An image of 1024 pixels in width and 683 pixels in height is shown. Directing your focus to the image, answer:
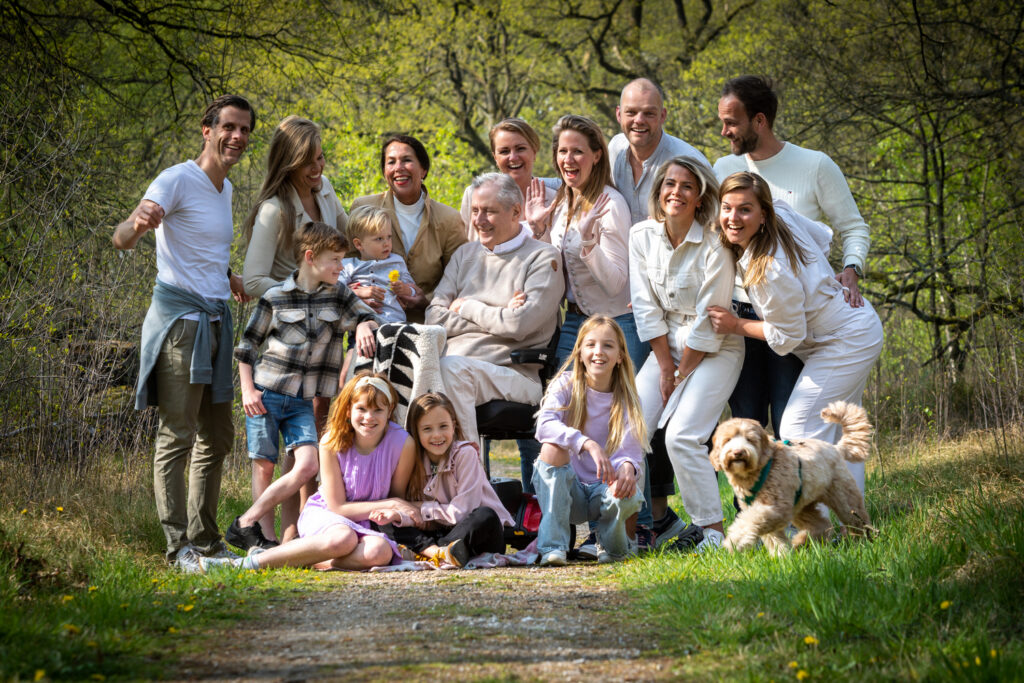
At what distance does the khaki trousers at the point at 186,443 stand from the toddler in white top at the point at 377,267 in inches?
37.5

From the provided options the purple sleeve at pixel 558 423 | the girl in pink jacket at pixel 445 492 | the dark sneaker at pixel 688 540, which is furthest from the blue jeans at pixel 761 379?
the girl in pink jacket at pixel 445 492

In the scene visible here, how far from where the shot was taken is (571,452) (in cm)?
554

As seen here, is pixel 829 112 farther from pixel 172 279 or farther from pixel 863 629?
pixel 863 629

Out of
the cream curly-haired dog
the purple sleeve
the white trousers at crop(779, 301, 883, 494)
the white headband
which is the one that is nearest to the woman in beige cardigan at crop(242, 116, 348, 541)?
the white headband

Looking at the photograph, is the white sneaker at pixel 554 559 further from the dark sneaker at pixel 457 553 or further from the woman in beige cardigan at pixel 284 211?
the woman in beige cardigan at pixel 284 211

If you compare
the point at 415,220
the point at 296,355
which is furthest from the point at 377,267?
the point at 296,355

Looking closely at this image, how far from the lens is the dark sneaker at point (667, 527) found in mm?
6098

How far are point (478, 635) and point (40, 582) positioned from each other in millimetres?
1842

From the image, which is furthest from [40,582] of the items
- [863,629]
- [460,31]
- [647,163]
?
→ [460,31]

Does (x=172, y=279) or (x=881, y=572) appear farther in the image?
(x=172, y=279)

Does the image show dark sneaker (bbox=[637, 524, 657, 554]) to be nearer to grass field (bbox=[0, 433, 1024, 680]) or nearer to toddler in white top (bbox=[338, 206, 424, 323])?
grass field (bbox=[0, 433, 1024, 680])

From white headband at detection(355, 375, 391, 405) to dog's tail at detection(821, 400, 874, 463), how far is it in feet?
7.22

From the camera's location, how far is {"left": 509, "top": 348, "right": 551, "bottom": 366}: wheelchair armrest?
6211 millimetres

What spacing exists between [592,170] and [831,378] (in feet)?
6.32
